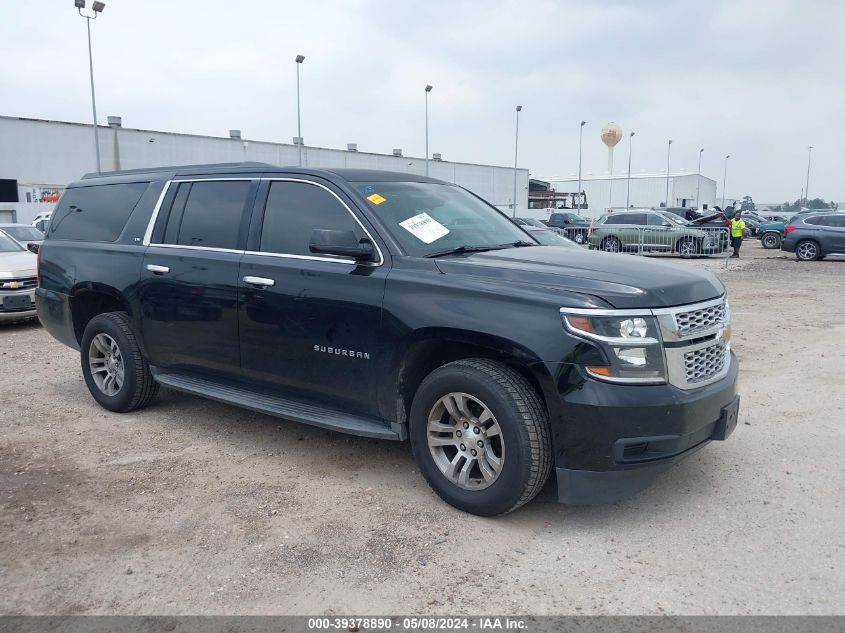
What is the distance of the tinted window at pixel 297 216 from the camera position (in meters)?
4.52

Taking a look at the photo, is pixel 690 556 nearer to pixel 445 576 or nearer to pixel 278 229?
pixel 445 576

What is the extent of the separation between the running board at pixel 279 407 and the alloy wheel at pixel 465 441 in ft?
1.11

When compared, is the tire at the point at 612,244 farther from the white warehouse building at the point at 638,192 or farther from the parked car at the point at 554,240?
the white warehouse building at the point at 638,192

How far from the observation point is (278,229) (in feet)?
15.5

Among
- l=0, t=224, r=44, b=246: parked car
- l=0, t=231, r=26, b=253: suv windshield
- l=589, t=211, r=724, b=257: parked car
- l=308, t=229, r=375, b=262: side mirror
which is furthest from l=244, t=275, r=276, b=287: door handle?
l=589, t=211, r=724, b=257: parked car

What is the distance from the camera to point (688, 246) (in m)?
25.9

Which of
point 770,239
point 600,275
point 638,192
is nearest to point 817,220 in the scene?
point 770,239

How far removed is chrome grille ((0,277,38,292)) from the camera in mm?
9773

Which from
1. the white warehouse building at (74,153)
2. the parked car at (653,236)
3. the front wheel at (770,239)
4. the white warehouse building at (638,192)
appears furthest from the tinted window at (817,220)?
the white warehouse building at (638,192)

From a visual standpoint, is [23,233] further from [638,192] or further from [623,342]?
[638,192]

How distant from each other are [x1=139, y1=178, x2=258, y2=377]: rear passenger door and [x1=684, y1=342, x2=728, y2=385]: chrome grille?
288 cm

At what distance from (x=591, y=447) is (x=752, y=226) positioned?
4239 cm

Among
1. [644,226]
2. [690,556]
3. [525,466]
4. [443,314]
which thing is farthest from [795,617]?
[644,226]

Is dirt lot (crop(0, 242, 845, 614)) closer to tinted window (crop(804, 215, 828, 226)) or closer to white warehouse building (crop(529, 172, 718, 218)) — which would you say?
tinted window (crop(804, 215, 828, 226))
